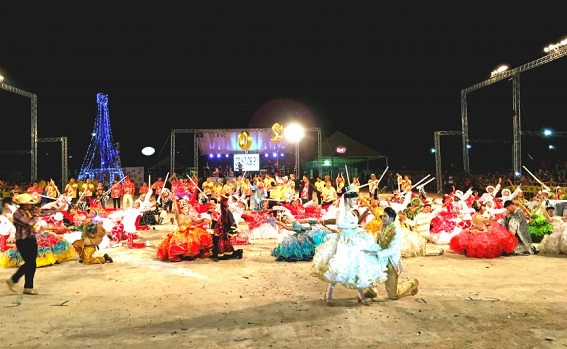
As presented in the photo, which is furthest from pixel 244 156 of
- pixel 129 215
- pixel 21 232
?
pixel 21 232

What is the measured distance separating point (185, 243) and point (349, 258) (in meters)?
4.97

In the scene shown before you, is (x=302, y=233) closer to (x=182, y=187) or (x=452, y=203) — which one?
(x=452, y=203)

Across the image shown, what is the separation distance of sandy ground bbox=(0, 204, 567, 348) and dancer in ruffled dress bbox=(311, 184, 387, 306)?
435mm

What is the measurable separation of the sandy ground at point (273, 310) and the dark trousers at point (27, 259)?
277mm

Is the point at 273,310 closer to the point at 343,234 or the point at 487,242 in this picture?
the point at 343,234

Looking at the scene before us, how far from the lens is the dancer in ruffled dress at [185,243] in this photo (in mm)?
10008

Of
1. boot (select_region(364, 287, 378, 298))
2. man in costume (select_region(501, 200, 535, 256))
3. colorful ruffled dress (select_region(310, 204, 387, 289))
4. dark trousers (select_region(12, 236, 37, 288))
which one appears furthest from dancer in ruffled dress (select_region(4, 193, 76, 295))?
man in costume (select_region(501, 200, 535, 256))

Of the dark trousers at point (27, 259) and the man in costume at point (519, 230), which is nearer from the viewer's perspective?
the dark trousers at point (27, 259)

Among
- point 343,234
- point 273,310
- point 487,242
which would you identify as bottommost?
point 273,310

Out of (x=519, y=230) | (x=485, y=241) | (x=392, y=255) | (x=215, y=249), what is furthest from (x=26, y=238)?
(x=519, y=230)

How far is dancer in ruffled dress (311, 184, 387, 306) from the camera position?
6.20 m

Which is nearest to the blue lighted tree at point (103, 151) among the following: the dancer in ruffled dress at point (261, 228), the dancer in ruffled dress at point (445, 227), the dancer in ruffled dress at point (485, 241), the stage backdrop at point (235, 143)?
the stage backdrop at point (235, 143)

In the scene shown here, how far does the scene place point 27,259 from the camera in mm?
7293

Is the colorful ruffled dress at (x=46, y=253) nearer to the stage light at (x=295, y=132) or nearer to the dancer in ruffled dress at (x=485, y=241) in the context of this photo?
the dancer in ruffled dress at (x=485, y=241)
